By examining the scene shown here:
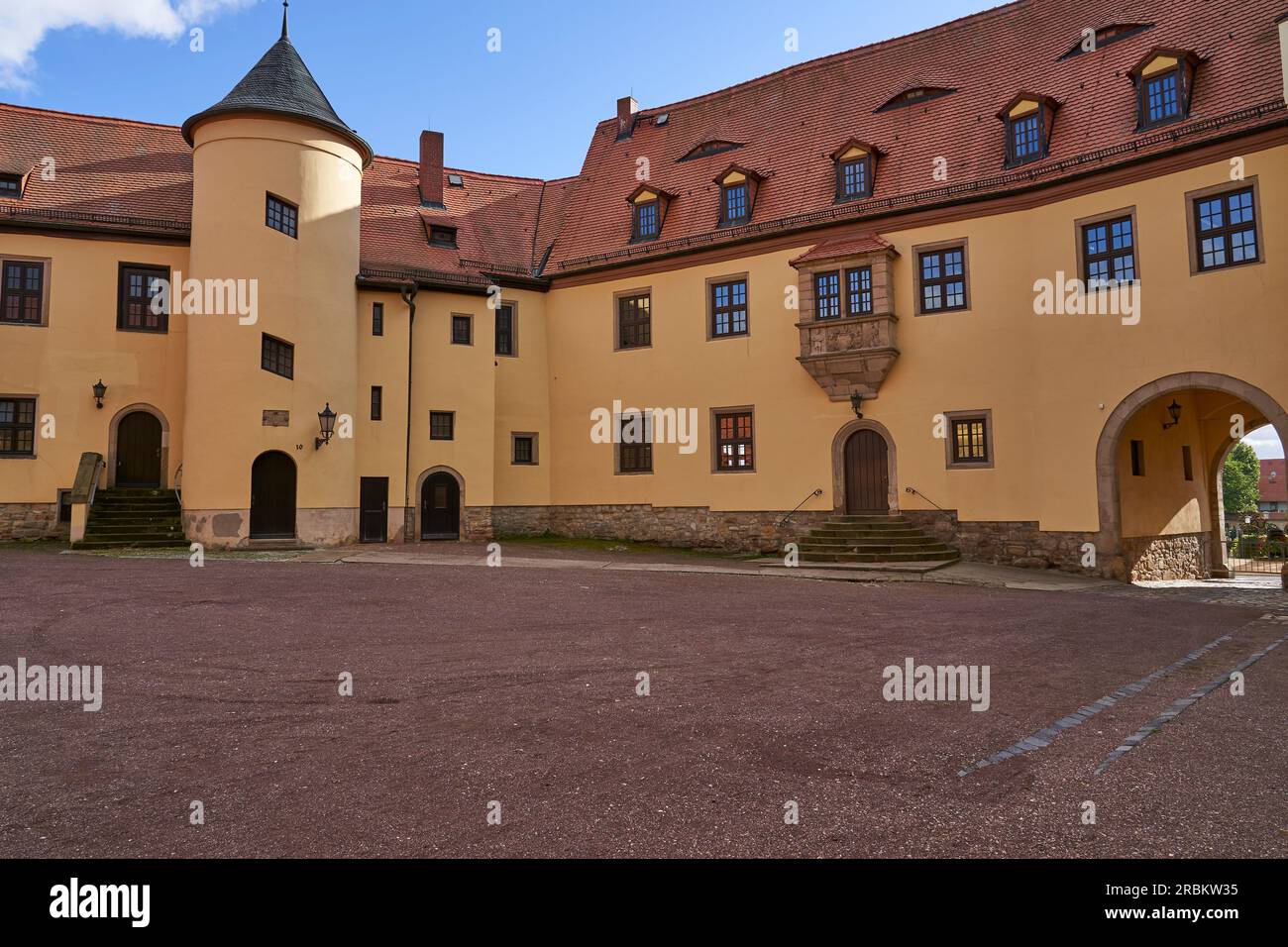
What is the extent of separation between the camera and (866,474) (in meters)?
20.9

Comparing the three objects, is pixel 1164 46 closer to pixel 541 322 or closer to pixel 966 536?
pixel 966 536

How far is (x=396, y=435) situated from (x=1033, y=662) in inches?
786

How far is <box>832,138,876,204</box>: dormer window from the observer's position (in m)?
21.6

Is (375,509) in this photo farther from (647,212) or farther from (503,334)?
(647,212)

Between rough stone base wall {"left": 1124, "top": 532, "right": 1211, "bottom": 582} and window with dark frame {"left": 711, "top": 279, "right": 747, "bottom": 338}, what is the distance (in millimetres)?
11240

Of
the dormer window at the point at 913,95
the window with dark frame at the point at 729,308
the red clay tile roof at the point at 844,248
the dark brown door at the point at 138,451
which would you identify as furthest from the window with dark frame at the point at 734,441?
the dark brown door at the point at 138,451

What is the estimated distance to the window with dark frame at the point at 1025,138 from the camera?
19.3 m

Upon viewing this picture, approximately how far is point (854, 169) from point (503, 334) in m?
11.9

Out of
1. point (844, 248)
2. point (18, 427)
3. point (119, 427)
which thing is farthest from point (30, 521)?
point (844, 248)

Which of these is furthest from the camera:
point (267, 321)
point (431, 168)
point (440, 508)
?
point (431, 168)

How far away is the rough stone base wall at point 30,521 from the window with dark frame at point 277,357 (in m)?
6.94

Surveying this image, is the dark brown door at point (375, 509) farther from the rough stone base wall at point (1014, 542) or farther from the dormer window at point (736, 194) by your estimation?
the rough stone base wall at point (1014, 542)

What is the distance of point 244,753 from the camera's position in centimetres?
513

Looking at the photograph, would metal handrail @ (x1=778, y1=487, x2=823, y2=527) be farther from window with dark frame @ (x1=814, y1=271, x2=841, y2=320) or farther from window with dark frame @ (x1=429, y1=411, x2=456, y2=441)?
window with dark frame @ (x1=429, y1=411, x2=456, y2=441)
